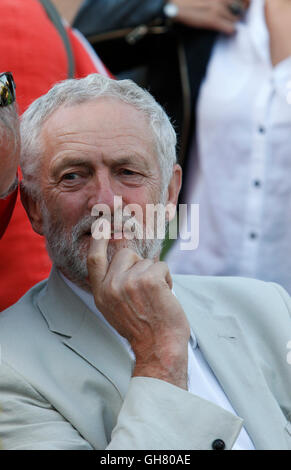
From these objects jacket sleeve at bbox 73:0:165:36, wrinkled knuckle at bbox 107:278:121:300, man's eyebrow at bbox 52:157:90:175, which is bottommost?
wrinkled knuckle at bbox 107:278:121:300

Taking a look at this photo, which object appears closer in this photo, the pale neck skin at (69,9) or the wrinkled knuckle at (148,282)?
the wrinkled knuckle at (148,282)

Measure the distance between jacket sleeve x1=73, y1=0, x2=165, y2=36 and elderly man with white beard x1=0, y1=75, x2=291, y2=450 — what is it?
3.88ft

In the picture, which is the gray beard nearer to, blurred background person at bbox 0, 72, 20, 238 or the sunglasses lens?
blurred background person at bbox 0, 72, 20, 238

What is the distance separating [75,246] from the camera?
8.32 feet

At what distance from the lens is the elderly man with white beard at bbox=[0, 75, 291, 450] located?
2191 mm

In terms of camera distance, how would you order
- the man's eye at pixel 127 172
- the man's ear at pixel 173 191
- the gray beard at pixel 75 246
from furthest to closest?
the man's ear at pixel 173 191 → the man's eye at pixel 127 172 → the gray beard at pixel 75 246

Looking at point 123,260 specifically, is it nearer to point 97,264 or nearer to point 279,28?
point 97,264

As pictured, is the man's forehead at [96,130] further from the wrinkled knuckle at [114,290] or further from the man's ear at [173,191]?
the wrinkled knuckle at [114,290]

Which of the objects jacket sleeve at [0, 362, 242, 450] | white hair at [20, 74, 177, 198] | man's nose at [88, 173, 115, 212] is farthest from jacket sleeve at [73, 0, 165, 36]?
jacket sleeve at [0, 362, 242, 450]

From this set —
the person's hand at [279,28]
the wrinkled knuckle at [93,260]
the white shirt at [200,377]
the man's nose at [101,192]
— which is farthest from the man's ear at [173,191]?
the person's hand at [279,28]

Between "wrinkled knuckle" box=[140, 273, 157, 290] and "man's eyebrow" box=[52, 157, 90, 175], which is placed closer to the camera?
"wrinkled knuckle" box=[140, 273, 157, 290]

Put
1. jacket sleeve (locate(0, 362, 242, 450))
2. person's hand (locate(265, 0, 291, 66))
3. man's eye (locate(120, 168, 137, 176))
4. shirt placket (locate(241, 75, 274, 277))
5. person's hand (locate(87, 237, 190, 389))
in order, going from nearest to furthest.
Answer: jacket sleeve (locate(0, 362, 242, 450)), person's hand (locate(87, 237, 190, 389)), man's eye (locate(120, 168, 137, 176)), shirt placket (locate(241, 75, 274, 277)), person's hand (locate(265, 0, 291, 66))

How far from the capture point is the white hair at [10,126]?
228cm
